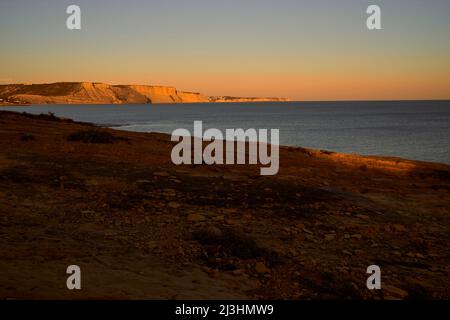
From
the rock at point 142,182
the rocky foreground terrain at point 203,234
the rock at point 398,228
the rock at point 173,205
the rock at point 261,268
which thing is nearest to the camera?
the rocky foreground terrain at point 203,234

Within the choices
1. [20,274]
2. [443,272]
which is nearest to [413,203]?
[443,272]

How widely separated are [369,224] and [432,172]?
1378 cm

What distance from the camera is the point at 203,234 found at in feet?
22.4

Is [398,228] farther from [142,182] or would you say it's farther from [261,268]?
[142,182]

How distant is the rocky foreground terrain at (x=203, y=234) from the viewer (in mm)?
5246

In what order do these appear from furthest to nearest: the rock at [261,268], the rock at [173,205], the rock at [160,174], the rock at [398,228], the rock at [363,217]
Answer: the rock at [160,174]
the rock at [363,217]
the rock at [173,205]
the rock at [398,228]
the rock at [261,268]

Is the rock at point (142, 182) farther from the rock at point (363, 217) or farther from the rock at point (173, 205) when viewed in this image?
the rock at point (363, 217)

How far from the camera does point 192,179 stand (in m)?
11.4

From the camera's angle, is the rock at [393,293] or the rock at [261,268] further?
the rock at [261,268]

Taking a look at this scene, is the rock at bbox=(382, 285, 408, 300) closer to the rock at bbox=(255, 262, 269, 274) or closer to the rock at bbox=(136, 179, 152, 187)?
the rock at bbox=(255, 262, 269, 274)

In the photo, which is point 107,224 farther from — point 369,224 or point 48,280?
point 369,224

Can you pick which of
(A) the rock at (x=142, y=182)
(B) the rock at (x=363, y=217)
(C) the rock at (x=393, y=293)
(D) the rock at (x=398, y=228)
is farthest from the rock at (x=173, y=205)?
(D) the rock at (x=398, y=228)

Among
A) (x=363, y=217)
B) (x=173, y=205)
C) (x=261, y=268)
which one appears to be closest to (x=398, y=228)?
(x=363, y=217)

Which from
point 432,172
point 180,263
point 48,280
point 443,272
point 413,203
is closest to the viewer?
point 48,280
